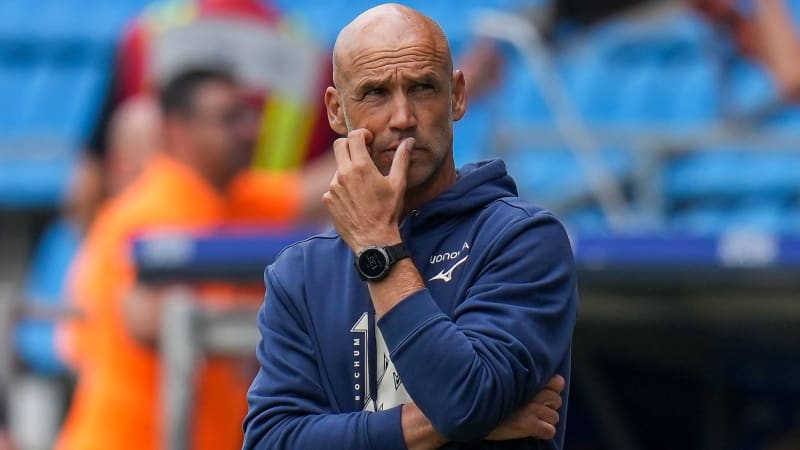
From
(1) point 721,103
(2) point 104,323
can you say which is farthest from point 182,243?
(1) point 721,103

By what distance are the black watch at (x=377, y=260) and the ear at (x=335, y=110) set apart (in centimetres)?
22

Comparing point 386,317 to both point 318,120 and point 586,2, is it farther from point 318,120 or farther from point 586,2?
point 586,2

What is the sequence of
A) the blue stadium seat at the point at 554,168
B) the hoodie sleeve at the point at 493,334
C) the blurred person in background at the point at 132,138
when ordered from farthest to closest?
the blue stadium seat at the point at 554,168, the blurred person in background at the point at 132,138, the hoodie sleeve at the point at 493,334

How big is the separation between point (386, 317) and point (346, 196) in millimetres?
181

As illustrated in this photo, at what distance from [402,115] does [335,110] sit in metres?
0.16

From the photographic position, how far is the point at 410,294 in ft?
7.23

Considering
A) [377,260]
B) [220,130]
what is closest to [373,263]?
[377,260]

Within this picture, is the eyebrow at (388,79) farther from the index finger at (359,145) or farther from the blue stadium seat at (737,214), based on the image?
the blue stadium seat at (737,214)

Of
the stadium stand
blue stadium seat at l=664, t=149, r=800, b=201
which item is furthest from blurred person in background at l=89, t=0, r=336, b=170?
blue stadium seat at l=664, t=149, r=800, b=201

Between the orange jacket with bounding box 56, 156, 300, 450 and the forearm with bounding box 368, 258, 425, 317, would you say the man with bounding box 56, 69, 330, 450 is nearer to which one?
the orange jacket with bounding box 56, 156, 300, 450

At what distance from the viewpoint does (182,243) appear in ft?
16.0

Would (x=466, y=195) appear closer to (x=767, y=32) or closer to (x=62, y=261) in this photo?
(x=767, y=32)

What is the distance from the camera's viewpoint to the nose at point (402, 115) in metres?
2.26

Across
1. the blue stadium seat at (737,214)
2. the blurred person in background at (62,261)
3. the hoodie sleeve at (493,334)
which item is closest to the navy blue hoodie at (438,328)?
the hoodie sleeve at (493,334)
